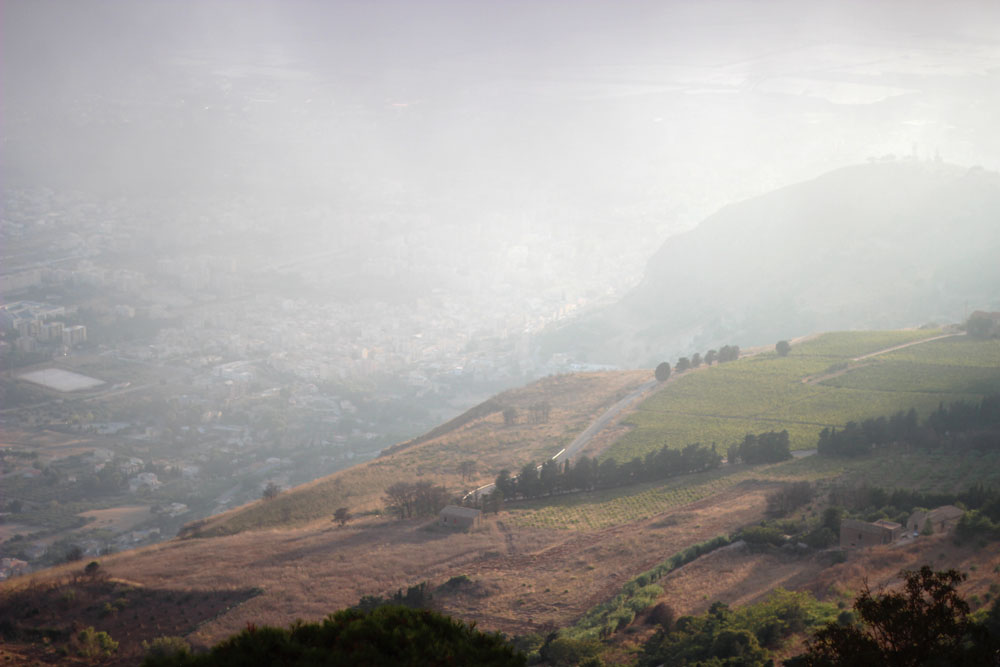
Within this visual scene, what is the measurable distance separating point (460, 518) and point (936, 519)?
16.8 m

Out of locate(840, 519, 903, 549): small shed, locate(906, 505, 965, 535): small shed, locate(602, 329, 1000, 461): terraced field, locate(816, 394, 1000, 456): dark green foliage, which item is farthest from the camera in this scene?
locate(602, 329, 1000, 461): terraced field

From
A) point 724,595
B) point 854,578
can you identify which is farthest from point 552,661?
point 854,578

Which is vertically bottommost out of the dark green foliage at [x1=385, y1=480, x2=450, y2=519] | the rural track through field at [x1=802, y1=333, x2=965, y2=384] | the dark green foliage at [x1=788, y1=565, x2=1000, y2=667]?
the dark green foliage at [x1=788, y1=565, x2=1000, y2=667]

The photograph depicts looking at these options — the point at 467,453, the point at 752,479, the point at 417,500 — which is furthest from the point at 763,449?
the point at 467,453

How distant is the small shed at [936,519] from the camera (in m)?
24.5

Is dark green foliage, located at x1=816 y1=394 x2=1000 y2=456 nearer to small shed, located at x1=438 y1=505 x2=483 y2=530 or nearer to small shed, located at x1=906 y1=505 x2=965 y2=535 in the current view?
small shed, located at x1=906 y1=505 x2=965 y2=535

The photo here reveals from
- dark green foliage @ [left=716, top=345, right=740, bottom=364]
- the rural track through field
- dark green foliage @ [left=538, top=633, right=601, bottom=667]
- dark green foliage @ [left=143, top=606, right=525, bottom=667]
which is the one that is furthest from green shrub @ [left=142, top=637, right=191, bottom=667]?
dark green foliage @ [left=716, top=345, right=740, bottom=364]

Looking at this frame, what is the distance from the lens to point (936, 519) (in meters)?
24.8

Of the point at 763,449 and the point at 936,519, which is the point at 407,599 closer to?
the point at 936,519

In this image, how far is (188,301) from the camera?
118062 mm

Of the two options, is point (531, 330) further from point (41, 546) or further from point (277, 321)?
point (41, 546)

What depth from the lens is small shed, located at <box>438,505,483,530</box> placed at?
31047 mm

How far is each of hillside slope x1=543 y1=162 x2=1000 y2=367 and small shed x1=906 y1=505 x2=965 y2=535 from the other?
2524 inches

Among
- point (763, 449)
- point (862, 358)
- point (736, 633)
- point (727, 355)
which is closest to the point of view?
point (736, 633)
